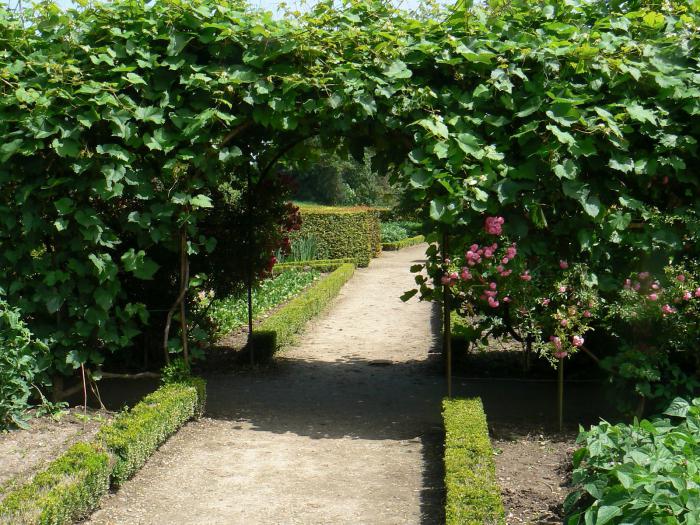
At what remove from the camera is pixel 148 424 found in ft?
17.6

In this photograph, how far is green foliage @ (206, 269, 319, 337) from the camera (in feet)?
32.4

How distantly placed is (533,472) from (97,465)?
270cm

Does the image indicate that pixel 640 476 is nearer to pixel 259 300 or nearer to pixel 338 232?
pixel 259 300

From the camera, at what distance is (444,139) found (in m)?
5.62

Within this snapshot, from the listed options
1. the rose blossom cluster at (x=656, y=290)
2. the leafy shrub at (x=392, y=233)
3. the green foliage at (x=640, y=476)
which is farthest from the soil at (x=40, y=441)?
the leafy shrub at (x=392, y=233)

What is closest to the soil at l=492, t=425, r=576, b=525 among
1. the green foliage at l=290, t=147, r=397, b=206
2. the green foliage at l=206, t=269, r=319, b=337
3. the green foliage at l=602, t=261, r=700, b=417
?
the green foliage at l=602, t=261, r=700, b=417

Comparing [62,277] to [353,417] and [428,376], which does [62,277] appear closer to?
[353,417]

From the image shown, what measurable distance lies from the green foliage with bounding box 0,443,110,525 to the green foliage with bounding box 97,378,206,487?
0.17 meters

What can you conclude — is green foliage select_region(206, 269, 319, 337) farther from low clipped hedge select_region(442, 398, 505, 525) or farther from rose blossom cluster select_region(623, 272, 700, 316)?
rose blossom cluster select_region(623, 272, 700, 316)

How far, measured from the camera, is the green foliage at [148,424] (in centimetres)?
490

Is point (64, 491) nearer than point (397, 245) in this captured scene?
Yes

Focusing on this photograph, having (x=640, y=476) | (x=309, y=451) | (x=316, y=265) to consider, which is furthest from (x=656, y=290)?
(x=316, y=265)

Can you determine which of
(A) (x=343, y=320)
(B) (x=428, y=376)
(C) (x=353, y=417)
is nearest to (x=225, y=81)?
(C) (x=353, y=417)

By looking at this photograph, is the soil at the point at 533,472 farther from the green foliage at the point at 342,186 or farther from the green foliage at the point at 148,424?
the green foliage at the point at 342,186
